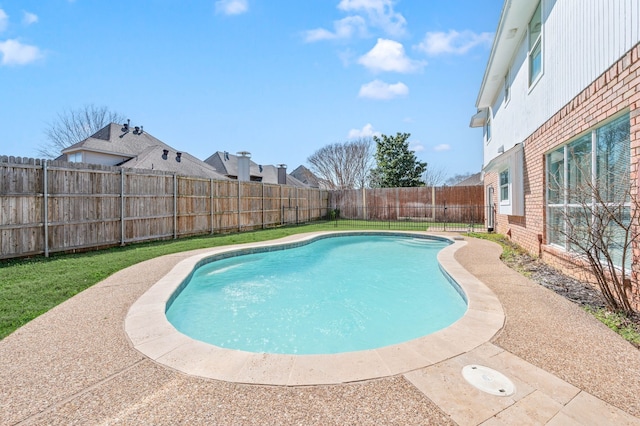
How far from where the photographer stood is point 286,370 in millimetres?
2559

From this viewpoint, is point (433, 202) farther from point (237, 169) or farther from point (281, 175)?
point (237, 169)

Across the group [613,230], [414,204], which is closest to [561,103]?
[613,230]

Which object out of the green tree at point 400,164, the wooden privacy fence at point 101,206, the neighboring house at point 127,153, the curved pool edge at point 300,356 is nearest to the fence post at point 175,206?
the wooden privacy fence at point 101,206

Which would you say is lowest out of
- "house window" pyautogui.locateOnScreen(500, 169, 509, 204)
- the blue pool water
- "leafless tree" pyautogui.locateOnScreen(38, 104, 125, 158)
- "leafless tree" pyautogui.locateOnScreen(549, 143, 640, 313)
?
the blue pool water

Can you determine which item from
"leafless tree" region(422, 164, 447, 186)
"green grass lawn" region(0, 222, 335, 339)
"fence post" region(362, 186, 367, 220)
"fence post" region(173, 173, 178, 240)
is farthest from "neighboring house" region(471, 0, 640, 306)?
"leafless tree" region(422, 164, 447, 186)

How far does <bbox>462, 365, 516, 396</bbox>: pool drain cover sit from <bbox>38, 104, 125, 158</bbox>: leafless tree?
36096 mm

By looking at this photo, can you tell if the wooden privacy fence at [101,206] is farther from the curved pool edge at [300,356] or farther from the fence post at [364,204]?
the fence post at [364,204]

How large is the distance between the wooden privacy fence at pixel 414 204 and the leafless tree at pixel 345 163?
12.2 metres

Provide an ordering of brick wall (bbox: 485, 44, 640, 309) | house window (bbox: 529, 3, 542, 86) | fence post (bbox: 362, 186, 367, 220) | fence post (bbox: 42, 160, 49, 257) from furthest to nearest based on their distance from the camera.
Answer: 1. fence post (bbox: 362, 186, 367, 220)
2. fence post (bbox: 42, 160, 49, 257)
3. house window (bbox: 529, 3, 542, 86)
4. brick wall (bbox: 485, 44, 640, 309)

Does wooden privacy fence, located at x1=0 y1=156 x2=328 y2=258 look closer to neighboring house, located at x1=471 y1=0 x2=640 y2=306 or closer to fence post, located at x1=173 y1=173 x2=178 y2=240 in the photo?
fence post, located at x1=173 y1=173 x2=178 y2=240

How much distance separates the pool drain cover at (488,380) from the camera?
221 cm

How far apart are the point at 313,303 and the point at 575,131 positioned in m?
5.24

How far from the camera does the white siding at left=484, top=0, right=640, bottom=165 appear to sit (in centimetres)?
377

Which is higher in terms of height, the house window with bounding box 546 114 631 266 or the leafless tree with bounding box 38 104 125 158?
the leafless tree with bounding box 38 104 125 158
